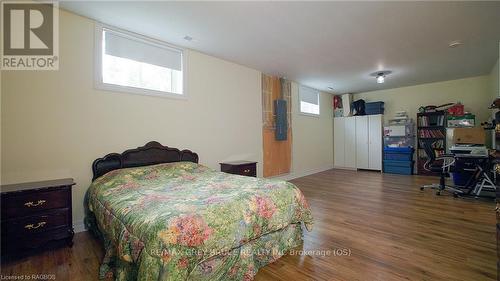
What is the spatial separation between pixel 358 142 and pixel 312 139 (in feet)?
5.32

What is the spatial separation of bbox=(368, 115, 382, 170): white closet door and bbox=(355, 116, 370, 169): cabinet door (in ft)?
0.35

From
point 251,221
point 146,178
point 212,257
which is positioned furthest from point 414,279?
point 146,178

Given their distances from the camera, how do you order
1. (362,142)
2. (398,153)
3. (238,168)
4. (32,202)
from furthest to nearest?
(362,142) → (398,153) → (238,168) → (32,202)

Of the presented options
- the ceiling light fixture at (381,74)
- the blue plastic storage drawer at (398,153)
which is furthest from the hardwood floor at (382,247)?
the ceiling light fixture at (381,74)

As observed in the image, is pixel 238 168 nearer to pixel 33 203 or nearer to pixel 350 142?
pixel 33 203

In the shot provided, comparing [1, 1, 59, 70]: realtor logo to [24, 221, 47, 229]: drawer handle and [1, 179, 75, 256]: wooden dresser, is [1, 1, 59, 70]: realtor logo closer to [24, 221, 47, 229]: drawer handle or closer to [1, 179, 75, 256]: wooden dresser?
[1, 179, 75, 256]: wooden dresser

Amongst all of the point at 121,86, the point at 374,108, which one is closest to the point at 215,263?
the point at 121,86

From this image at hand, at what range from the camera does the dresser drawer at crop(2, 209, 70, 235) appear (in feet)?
6.16

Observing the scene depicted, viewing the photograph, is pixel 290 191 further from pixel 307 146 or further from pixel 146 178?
pixel 307 146

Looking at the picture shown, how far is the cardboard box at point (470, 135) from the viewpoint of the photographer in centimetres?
448

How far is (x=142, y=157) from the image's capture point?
2.95 m

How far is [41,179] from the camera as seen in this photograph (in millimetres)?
2344

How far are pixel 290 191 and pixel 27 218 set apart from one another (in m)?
2.40

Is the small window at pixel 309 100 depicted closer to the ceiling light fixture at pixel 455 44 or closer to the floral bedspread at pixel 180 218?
the ceiling light fixture at pixel 455 44
